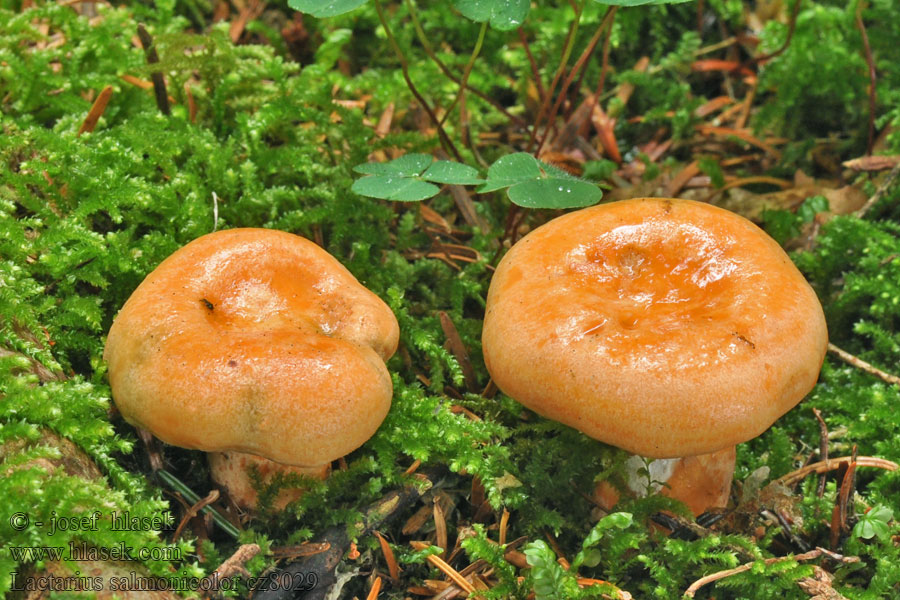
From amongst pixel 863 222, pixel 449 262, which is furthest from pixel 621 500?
pixel 863 222

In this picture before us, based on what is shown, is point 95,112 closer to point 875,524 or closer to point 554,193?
point 554,193

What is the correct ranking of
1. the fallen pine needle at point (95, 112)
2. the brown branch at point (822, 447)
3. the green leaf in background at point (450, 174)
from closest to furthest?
the brown branch at point (822, 447) → the green leaf in background at point (450, 174) → the fallen pine needle at point (95, 112)

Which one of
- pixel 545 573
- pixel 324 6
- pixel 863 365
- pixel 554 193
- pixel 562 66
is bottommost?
pixel 545 573

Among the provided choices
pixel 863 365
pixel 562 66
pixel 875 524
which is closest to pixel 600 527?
pixel 875 524

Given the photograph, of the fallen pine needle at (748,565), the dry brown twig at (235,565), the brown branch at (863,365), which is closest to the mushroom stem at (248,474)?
the dry brown twig at (235,565)

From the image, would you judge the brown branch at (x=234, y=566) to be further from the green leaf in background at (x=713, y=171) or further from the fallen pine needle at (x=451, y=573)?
the green leaf in background at (x=713, y=171)
